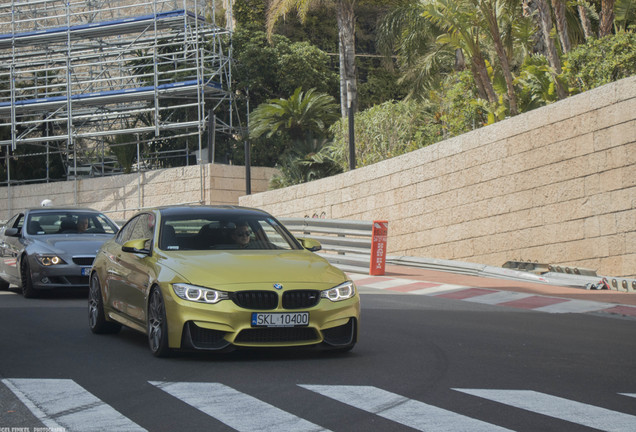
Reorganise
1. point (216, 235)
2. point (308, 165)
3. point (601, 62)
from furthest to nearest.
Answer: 1. point (308, 165)
2. point (601, 62)
3. point (216, 235)

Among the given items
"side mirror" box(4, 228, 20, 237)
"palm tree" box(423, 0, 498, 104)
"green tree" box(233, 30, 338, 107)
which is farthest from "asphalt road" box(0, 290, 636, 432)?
"green tree" box(233, 30, 338, 107)

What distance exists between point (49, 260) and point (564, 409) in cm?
973

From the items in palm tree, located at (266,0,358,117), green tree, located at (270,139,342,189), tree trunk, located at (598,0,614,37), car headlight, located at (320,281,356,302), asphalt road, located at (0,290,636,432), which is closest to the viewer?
asphalt road, located at (0,290,636,432)

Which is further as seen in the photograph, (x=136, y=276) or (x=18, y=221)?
(x=18, y=221)

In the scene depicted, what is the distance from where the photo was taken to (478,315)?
12547 millimetres

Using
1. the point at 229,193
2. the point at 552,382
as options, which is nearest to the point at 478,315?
the point at 552,382

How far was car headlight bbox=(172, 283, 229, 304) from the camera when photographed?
26.6 ft

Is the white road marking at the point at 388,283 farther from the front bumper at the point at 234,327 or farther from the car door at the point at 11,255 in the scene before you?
the front bumper at the point at 234,327

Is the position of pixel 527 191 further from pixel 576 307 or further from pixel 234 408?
pixel 234 408

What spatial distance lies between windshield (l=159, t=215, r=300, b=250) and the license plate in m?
1.39

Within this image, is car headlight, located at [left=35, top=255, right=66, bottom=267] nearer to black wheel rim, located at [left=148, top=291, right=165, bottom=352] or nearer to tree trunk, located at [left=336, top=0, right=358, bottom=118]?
black wheel rim, located at [left=148, top=291, right=165, bottom=352]

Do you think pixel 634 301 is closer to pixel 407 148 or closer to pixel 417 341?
pixel 417 341

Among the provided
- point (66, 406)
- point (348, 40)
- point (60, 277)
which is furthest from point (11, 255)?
point (348, 40)

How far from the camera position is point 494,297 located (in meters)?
14.9
